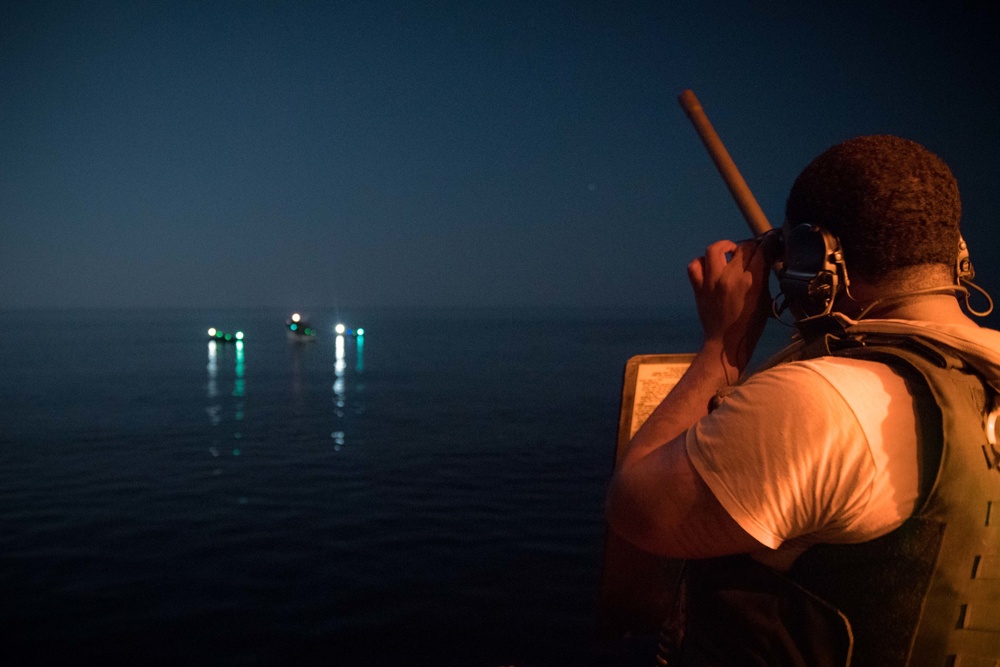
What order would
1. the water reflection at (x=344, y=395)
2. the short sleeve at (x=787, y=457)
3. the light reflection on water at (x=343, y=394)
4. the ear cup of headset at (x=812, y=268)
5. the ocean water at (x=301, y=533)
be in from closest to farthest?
the short sleeve at (x=787, y=457) → the ear cup of headset at (x=812, y=268) → the ocean water at (x=301, y=533) → the light reflection on water at (x=343, y=394) → the water reflection at (x=344, y=395)

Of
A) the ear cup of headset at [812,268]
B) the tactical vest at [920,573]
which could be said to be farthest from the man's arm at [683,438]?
the tactical vest at [920,573]

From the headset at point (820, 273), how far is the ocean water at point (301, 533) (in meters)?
3.44

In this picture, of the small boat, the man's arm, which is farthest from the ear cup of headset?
the small boat

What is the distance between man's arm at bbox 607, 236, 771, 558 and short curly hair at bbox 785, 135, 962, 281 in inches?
10.3

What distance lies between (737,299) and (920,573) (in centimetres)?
76

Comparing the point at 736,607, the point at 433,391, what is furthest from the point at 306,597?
the point at 433,391

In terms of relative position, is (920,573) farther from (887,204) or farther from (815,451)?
(887,204)

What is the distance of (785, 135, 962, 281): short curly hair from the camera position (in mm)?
1592

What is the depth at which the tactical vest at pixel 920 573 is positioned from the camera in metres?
1.48

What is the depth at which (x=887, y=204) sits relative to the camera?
1.60 meters

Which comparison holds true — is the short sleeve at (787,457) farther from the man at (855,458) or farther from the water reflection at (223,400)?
the water reflection at (223,400)

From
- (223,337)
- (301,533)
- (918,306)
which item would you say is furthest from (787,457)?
(223,337)

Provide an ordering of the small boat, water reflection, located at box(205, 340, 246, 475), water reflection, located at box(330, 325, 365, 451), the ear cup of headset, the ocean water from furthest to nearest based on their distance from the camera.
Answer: the small boat → water reflection, located at box(330, 325, 365, 451) → water reflection, located at box(205, 340, 246, 475) → the ocean water → the ear cup of headset

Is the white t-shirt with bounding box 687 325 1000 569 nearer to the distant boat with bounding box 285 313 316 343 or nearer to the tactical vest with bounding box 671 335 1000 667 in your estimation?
the tactical vest with bounding box 671 335 1000 667
